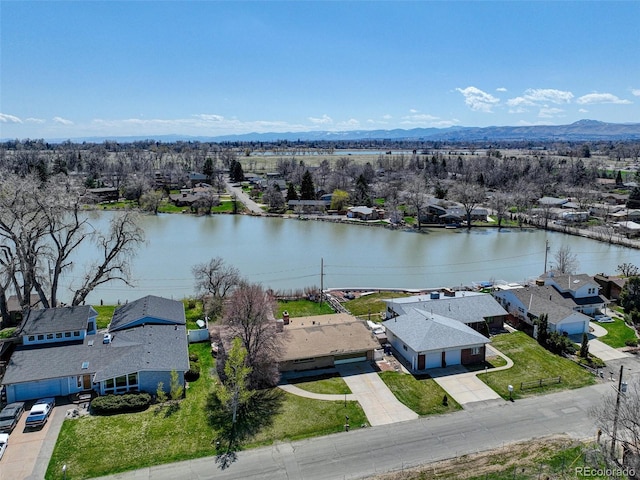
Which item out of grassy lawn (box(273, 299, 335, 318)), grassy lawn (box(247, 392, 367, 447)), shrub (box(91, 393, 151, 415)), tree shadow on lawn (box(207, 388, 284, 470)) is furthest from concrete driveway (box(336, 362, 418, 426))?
shrub (box(91, 393, 151, 415))

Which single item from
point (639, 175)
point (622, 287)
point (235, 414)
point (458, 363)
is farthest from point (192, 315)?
point (639, 175)

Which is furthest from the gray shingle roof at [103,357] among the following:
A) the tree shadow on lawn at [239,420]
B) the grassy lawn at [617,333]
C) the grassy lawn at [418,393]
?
the grassy lawn at [617,333]

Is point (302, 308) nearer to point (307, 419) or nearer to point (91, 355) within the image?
point (307, 419)

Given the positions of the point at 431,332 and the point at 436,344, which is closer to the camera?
the point at 436,344

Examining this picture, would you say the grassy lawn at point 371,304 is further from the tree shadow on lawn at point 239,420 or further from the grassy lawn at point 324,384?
the tree shadow on lawn at point 239,420

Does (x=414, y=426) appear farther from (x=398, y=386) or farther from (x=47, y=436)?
(x=47, y=436)

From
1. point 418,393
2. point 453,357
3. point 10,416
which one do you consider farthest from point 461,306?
point 10,416
